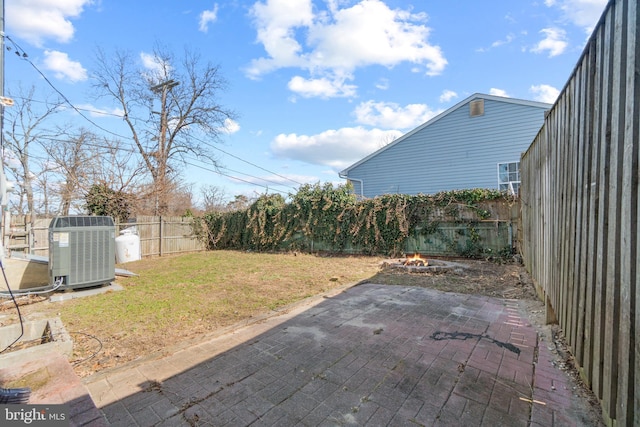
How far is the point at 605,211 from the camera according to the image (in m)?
1.55

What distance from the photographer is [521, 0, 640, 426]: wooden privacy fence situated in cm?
125

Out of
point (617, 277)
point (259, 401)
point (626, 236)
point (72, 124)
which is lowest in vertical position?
point (259, 401)

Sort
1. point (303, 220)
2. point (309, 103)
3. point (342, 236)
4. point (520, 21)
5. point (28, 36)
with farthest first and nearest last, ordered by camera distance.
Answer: point (309, 103) → point (303, 220) → point (342, 236) → point (28, 36) → point (520, 21)

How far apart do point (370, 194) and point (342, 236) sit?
12.2 feet

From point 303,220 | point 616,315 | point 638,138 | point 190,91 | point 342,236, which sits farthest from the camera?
point 190,91

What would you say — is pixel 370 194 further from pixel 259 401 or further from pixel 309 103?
pixel 259 401

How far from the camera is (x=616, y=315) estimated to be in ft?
4.64

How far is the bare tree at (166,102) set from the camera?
15.3 meters

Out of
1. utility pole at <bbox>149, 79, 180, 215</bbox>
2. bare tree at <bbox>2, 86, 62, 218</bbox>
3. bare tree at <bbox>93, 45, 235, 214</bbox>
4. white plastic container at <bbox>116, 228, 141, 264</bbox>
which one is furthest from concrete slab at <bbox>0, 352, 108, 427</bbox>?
bare tree at <bbox>2, 86, 62, 218</bbox>

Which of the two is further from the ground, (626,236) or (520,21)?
(520,21)

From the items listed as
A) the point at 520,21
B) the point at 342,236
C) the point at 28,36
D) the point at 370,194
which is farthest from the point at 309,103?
the point at 28,36

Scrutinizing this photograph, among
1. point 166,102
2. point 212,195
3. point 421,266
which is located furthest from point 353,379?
point 212,195

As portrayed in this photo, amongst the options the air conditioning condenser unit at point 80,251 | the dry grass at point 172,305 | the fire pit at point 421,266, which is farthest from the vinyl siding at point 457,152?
the air conditioning condenser unit at point 80,251

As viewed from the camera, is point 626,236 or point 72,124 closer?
point 626,236
